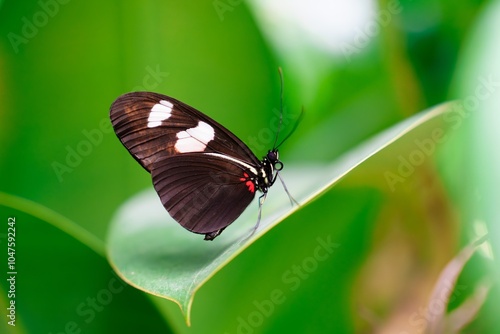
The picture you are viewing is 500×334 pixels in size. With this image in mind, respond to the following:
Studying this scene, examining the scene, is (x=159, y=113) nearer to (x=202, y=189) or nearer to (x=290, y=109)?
(x=202, y=189)

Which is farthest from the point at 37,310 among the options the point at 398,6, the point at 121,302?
the point at 398,6

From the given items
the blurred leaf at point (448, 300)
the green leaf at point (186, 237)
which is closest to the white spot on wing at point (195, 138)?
the green leaf at point (186, 237)

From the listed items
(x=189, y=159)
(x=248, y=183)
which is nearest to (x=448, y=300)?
(x=248, y=183)

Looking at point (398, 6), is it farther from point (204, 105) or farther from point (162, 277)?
point (162, 277)

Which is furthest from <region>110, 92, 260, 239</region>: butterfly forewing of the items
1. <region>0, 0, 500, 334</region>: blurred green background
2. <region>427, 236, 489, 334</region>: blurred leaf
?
<region>427, 236, 489, 334</region>: blurred leaf

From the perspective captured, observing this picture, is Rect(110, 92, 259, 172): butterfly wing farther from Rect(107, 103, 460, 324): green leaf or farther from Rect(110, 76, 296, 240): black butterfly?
Rect(107, 103, 460, 324): green leaf

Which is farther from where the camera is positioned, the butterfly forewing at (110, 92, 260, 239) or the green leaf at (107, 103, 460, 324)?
the butterfly forewing at (110, 92, 260, 239)
